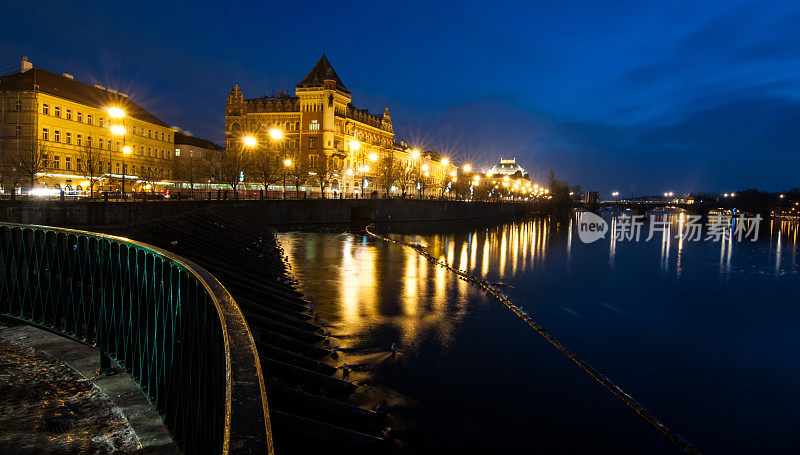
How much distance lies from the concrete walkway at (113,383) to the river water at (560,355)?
3.81 m

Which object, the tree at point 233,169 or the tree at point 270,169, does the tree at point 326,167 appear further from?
the tree at point 233,169

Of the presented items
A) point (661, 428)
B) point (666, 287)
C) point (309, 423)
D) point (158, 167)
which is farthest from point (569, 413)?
point (158, 167)

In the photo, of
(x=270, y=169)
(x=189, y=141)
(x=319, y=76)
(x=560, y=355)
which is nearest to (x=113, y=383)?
(x=560, y=355)

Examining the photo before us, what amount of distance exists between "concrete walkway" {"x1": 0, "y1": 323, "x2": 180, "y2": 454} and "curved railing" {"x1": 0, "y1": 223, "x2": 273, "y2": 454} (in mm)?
228

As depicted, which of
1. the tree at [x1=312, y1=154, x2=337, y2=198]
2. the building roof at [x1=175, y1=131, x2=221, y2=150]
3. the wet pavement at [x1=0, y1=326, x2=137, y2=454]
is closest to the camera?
the wet pavement at [x1=0, y1=326, x2=137, y2=454]

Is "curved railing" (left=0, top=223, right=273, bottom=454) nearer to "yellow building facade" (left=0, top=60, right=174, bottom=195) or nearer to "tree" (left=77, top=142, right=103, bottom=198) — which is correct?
"yellow building facade" (left=0, top=60, right=174, bottom=195)

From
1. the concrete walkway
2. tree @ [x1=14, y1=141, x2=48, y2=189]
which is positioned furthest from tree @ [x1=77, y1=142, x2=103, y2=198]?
the concrete walkway

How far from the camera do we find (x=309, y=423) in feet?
22.2

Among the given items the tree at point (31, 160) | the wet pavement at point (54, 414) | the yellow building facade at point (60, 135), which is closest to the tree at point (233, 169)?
the yellow building facade at point (60, 135)

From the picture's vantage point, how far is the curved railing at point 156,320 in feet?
10.6

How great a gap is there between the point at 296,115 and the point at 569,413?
83.2m

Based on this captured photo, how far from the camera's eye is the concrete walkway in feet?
20.5

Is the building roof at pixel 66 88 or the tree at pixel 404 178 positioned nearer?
the building roof at pixel 66 88

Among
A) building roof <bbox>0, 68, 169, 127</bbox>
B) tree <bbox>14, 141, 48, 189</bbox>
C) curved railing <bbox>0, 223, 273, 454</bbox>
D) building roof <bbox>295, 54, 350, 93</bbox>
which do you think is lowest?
curved railing <bbox>0, 223, 273, 454</bbox>
